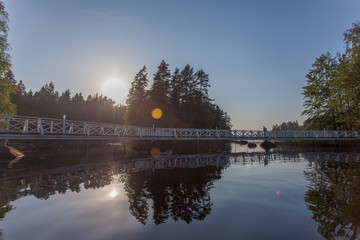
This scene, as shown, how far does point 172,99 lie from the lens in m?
34.7

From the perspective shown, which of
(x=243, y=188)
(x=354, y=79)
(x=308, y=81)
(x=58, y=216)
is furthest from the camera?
(x=308, y=81)

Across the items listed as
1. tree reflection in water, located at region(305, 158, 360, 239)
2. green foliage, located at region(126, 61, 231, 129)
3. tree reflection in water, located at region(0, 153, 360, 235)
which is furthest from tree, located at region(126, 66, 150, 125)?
tree reflection in water, located at region(305, 158, 360, 239)

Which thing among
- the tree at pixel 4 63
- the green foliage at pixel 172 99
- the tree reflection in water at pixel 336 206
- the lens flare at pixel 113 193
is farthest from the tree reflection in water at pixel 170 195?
the green foliage at pixel 172 99

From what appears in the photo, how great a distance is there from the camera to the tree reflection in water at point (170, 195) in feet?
15.0

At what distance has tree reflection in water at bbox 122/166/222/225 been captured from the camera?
457 cm

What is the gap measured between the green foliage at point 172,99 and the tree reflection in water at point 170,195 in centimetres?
2209

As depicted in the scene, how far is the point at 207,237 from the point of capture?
138 inches

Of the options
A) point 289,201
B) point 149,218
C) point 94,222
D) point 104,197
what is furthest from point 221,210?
point 104,197

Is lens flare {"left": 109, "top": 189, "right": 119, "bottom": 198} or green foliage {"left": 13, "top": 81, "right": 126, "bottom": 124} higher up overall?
green foliage {"left": 13, "top": 81, "right": 126, "bottom": 124}

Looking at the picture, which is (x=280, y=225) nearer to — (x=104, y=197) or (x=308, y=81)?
(x=104, y=197)

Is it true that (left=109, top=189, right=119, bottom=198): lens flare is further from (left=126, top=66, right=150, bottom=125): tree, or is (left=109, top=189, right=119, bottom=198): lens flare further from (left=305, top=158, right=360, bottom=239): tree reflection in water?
(left=126, top=66, right=150, bottom=125): tree

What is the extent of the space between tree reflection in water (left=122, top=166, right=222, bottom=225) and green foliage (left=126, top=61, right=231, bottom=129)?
22089 mm

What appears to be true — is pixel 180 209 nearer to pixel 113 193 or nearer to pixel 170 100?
pixel 113 193

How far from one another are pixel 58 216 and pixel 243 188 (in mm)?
5770
